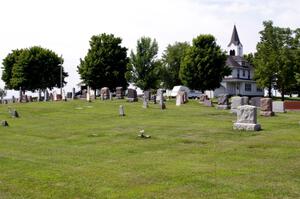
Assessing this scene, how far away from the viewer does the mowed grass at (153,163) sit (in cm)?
982

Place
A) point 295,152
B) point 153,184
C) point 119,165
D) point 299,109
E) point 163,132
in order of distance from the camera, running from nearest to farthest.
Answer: point 153,184
point 119,165
point 295,152
point 163,132
point 299,109

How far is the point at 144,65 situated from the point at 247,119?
48.3m

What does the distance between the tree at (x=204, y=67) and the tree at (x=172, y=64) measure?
74.1 feet

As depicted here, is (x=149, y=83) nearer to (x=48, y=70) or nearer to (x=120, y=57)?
(x=120, y=57)

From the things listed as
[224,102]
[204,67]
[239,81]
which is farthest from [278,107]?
[239,81]

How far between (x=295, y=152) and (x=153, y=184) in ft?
19.6

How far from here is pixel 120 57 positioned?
68.2m

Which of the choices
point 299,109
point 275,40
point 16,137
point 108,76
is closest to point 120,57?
point 108,76

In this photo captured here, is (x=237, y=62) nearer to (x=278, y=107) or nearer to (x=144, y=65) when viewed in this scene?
(x=144, y=65)

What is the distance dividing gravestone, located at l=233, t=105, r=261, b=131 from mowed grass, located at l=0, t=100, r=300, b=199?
0.60 metres

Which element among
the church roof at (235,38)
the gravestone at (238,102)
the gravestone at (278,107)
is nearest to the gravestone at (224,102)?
the gravestone at (278,107)

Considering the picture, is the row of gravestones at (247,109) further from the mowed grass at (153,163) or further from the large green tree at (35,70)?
the large green tree at (35,70)

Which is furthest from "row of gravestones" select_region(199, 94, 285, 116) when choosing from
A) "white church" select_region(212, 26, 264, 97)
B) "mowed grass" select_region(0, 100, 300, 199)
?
"white church" select_region(212, 26, 264, 97)

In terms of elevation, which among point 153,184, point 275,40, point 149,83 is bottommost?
point 153,184
